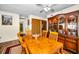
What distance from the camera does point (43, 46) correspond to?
2.11 m

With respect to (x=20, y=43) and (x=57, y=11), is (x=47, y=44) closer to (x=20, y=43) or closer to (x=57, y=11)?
(x=20, y=43)

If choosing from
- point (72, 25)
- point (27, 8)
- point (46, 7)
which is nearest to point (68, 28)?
point (72, 25)

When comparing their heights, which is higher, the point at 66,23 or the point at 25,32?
the point at 66,23

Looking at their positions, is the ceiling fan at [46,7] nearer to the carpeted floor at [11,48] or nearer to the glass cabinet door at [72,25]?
the glass cabinet door at [72,25]

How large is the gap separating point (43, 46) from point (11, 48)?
61 cm

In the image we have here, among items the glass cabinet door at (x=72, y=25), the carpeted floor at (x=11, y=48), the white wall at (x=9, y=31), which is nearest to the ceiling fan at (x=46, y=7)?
the glass cabinet door at (x=72, y=25)

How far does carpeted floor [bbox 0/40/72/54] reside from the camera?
6.79 ft

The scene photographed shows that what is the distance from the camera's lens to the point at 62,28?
7.30 feet

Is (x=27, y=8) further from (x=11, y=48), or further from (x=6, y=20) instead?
(x=11, y=48)

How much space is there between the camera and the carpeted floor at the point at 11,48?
207 cm

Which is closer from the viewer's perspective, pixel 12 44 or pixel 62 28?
pixel 12 44

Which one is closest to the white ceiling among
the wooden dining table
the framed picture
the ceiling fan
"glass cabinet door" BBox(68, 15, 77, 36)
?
the ceiling fan

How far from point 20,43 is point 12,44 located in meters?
0.15
